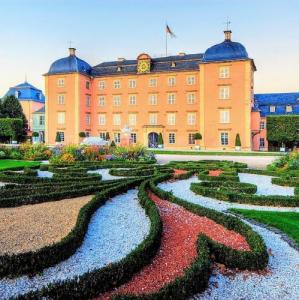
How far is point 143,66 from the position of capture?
41312 mm

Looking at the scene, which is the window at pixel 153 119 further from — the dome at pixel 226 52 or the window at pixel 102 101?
the dome at pixel 226 52

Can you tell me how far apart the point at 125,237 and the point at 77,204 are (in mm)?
2146

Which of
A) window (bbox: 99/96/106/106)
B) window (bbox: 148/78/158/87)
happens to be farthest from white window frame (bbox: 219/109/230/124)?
window (bbox: 99/96/106/106)

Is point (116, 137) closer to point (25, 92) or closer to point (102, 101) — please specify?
point (102, 101)

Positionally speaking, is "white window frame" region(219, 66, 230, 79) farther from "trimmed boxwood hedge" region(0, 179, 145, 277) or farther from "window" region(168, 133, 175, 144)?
"trimmed boxwood hedge" region(0, 179, 145, 277)

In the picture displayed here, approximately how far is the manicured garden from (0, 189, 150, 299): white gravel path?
12mm

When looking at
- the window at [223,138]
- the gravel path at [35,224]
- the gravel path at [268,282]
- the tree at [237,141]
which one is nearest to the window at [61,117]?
the window at [223,138]

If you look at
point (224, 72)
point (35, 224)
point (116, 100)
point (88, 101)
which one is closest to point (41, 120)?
point (88, 101)

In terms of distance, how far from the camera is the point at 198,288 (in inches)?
142

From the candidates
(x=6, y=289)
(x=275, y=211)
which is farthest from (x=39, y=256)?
(x=275, y=211)

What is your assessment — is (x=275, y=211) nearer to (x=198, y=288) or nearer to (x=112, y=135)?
(x=198, y=288)

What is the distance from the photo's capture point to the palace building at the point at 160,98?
36.7 metres

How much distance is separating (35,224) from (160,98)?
119 feet

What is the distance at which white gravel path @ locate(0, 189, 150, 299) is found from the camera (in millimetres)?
3605
